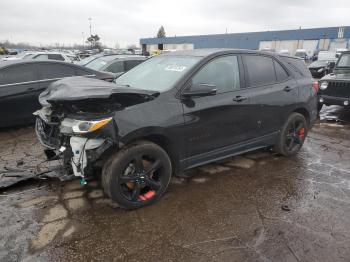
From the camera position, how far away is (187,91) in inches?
135

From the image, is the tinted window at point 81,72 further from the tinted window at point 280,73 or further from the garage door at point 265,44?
the garage door at point 265,44

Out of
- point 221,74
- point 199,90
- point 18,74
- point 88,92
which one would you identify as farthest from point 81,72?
point 199,90

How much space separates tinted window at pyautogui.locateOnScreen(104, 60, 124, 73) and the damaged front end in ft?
18.5

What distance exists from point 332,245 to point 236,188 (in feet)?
4.38

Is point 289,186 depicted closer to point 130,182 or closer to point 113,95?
point 130,182

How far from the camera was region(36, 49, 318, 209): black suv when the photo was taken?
9.87 ft

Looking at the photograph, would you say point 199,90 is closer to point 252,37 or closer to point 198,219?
point 198,219

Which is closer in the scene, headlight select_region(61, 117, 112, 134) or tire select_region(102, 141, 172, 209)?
headlight select_region(61, 117, 112, 134)

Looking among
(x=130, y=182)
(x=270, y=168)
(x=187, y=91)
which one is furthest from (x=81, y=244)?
(x=270, y=168)

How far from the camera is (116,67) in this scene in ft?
29.0

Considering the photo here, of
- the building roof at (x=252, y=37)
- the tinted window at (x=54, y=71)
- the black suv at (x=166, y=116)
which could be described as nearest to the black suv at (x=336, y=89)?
the black suv at (x=166, y=116)

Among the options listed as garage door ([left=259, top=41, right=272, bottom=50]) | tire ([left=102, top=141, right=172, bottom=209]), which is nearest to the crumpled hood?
tire ([left=102, top=141, right=172, bottom=209])

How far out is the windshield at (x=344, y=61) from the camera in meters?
8.66

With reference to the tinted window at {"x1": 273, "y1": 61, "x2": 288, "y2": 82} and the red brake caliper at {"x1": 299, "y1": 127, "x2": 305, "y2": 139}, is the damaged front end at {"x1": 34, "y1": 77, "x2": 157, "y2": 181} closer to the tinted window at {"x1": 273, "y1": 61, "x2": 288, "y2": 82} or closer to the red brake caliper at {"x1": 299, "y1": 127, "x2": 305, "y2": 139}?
the tinted window at {"x1": 273, "y1": 61, "x2": 288, "y2": 82}
